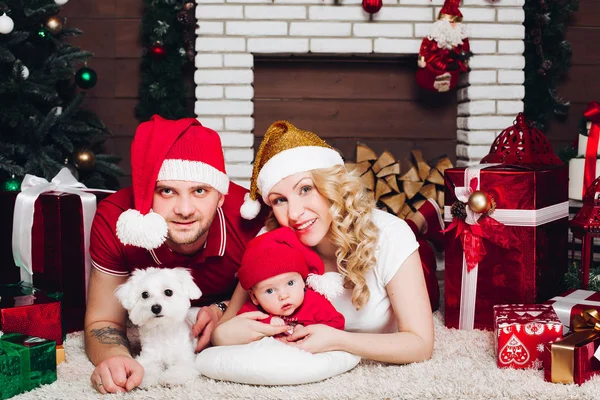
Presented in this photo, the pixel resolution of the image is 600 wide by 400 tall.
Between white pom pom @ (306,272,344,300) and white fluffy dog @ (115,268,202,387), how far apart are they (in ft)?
1.06

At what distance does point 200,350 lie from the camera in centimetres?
205

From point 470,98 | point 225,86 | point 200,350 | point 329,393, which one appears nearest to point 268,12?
point 225,86

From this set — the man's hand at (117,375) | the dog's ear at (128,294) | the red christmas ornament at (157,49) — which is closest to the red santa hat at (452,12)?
the red christmas ornament at (157,49)

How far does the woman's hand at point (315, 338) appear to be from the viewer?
187 cm

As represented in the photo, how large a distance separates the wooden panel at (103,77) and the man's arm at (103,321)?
1.95m

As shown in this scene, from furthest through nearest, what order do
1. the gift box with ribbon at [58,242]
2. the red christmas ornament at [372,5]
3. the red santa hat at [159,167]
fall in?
the red christmas ornament at [372,5]
the gift box with ribbon at [58,242]
the red santa hat at [159,167]

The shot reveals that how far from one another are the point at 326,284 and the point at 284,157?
39 centimetres

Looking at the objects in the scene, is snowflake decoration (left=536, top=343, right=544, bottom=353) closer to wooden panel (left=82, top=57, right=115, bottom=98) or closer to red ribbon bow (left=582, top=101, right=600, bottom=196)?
red ribbon bow (left=582, top=101, right=600, bottom=196)

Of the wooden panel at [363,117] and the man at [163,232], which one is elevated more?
the wooden panel at [363,117]

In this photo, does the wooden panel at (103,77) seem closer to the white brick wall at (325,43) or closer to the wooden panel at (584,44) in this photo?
the white brick wall at (325,43)

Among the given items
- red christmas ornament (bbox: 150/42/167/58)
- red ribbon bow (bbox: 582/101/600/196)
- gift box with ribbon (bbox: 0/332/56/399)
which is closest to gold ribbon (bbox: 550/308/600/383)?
red ribbon bow (bbox: 582/101/600/196)

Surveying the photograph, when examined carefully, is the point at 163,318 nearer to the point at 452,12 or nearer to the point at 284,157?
the point at 284,157

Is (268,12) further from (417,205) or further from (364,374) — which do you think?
(364,374)

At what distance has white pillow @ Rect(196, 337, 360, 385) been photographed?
1.84 m
